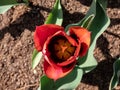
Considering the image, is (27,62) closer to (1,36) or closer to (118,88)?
(1,36)

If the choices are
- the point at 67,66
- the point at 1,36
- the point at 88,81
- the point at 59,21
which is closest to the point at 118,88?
the point at 88,81

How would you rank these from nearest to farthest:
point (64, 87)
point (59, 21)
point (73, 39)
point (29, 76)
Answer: point (73, 39) < point (64, 87) < point (59, 21) < point (29, 76)

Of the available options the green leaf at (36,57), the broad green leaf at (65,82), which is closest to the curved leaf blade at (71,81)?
the broad green leaf at (65,82)

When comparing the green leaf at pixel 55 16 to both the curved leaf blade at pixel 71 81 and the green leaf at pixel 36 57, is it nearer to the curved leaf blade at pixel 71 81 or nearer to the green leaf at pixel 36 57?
the green leaf at pixel 36 57

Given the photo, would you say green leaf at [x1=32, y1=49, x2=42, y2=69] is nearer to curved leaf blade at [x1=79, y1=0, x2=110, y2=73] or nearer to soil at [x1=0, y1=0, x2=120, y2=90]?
soil at [x1=0, y1=0, x2=120, y2=90]

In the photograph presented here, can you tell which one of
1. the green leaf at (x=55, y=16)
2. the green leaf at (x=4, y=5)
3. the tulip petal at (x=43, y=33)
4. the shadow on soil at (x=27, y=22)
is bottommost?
the shadow on soil at (x=27, y=22)
